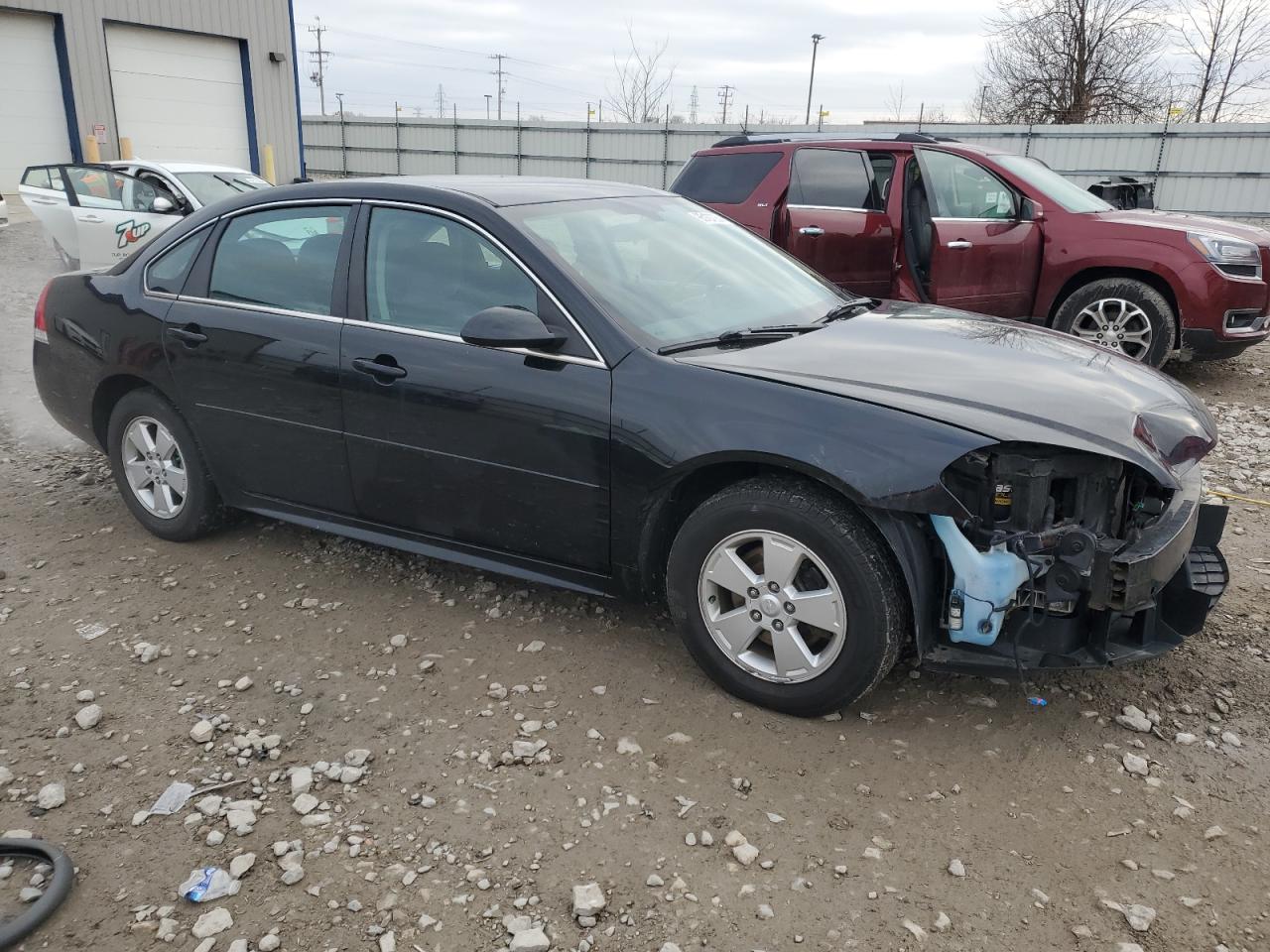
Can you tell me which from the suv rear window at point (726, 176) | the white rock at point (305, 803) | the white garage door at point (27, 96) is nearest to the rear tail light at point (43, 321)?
the white rock at point (305, 803)

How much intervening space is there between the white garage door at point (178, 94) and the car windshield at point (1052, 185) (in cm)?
1944

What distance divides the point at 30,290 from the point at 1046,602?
1306 centimetres

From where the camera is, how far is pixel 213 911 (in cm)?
243

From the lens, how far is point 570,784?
9.55ft

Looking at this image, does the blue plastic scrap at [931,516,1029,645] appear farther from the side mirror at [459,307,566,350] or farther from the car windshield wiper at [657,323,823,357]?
the side mirror at [459,307,566,350]

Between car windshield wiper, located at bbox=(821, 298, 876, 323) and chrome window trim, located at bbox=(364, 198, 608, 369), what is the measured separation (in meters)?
1.05

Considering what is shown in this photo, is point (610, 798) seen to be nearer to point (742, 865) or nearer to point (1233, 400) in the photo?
point (742, 865)

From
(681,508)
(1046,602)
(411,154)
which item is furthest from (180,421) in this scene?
(411,154)

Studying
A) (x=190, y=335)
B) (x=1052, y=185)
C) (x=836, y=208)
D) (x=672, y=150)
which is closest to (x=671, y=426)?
(x=190, y=335)

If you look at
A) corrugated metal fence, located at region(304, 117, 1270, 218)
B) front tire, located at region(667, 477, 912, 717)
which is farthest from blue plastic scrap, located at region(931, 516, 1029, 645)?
corrugated metal fence, located at region(304, 117, 1270, 218)

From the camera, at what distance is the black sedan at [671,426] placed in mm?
2881

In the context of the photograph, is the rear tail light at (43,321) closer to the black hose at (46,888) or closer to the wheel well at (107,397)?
the wheel well at (107,397)

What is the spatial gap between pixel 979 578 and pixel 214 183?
11.1 m

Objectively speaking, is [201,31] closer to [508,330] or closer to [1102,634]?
[508,330]
